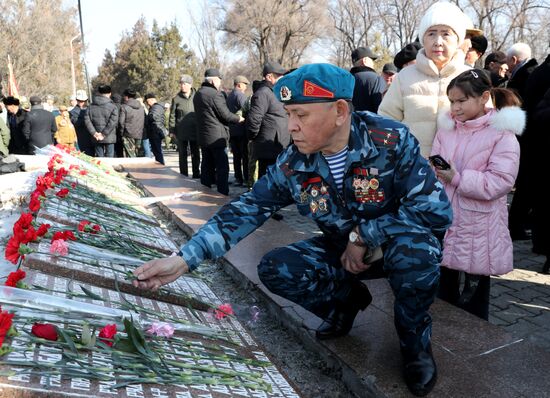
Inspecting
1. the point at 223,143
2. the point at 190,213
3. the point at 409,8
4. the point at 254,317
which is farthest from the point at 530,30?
the point at 254,317

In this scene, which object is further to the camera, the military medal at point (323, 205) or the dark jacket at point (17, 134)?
the dark jacket at point (17, 134)

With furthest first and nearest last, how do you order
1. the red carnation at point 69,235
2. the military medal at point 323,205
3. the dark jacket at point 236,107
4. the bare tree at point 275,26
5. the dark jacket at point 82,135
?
the bare tree at point 275,26 < the dark jacket at point 82,135 < the dark jacket at point 236,107 < the red carnation at point 69,235 < the military medal at point 323,205

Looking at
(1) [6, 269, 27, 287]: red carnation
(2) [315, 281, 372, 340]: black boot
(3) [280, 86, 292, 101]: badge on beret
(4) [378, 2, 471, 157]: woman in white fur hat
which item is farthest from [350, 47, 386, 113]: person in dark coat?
(1) [6, 269, 27, 287]: red carnation

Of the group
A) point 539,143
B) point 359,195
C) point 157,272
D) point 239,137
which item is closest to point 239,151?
point 239,137

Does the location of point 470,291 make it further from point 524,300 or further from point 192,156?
point 192,156

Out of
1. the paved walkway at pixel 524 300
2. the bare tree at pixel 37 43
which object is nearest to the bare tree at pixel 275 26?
the bare tree at pixel 37 43

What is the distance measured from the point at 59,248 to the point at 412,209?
1.70m

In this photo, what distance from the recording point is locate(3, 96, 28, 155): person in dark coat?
8734 millimetres

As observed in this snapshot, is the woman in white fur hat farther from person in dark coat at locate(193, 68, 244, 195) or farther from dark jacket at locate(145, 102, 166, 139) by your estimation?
dark jacket at locate(145, 102, 166, 139)

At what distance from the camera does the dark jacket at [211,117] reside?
669cm

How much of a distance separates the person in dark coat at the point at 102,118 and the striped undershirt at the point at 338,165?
24.9ft

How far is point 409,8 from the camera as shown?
29.2m

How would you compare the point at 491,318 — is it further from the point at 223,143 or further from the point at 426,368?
the point at 223,143

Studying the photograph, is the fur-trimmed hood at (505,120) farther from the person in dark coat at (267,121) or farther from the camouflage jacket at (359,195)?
the person in dark coat at (267,121)
